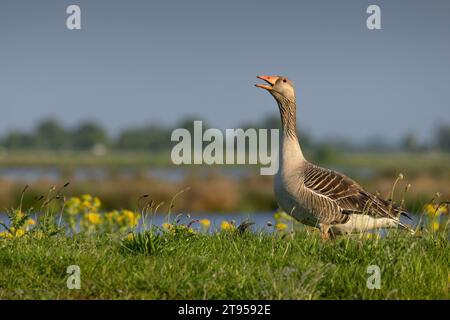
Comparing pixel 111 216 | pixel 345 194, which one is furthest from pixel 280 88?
pixel 111 216

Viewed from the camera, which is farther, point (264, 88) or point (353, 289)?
point (264, 88)

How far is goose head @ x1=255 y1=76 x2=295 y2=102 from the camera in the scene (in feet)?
34.1

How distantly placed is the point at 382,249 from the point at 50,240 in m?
4.27

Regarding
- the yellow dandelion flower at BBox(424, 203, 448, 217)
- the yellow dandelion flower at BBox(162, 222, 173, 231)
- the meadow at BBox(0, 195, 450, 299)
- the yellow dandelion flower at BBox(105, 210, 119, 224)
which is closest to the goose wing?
the yellow dandelion flower at BBox(424, 203, 448, 217)

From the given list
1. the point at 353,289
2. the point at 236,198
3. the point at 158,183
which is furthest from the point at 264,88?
the point at 158,183

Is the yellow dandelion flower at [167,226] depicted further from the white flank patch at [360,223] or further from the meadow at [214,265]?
the white flank patch at [360,223]

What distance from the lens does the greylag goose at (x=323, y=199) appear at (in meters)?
9.54

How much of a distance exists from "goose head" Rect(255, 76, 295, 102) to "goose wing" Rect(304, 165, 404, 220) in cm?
126

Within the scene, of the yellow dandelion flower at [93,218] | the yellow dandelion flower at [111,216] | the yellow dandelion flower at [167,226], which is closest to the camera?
the yellow dandelion flower at [167,226]

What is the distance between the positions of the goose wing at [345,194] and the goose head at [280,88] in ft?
4.12

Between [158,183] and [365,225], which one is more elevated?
[365,225]

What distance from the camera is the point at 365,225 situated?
9750 mm

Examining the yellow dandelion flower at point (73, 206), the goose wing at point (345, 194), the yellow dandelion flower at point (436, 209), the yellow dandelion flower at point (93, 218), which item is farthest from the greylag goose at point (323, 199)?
the yellow dandelion flower at point (73, 206)
